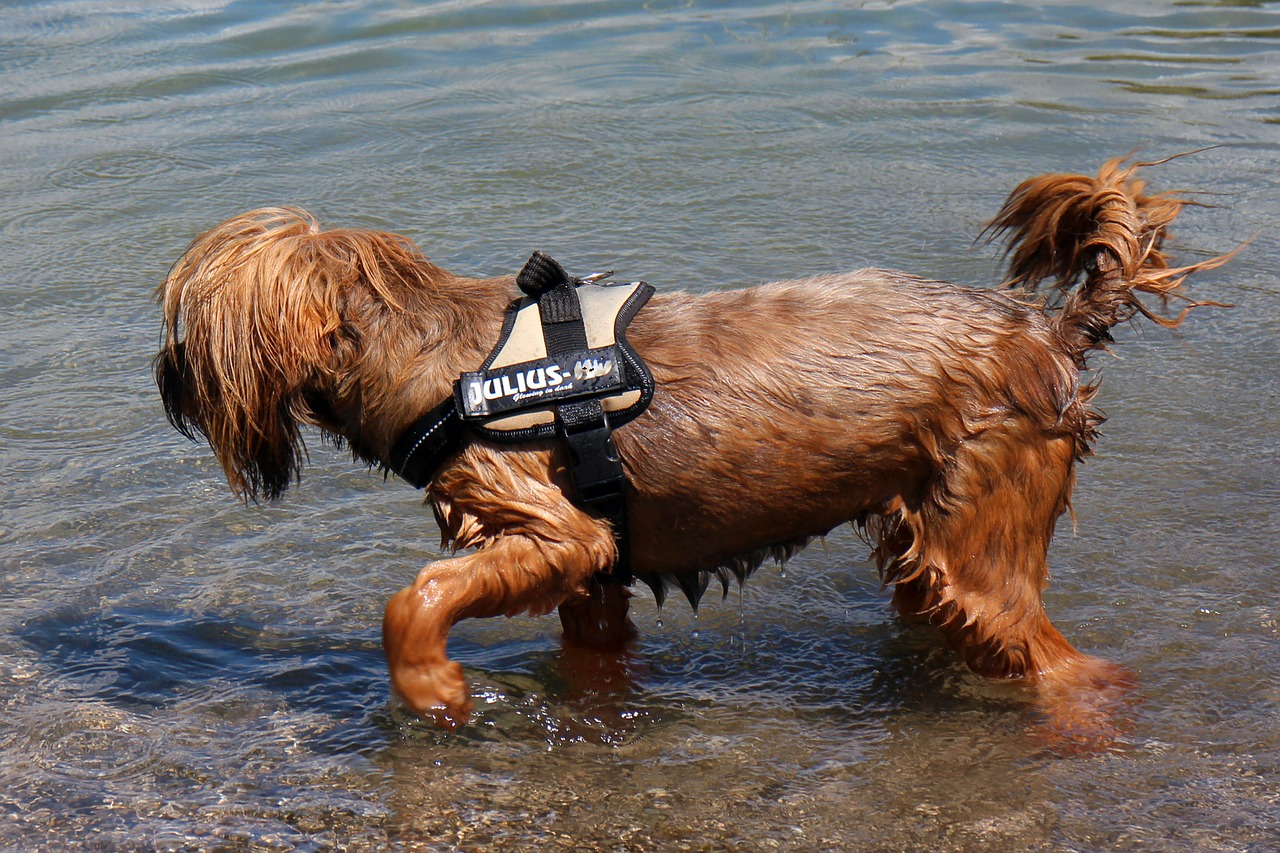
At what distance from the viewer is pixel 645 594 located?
5.09m

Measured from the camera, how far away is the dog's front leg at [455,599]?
142 inches

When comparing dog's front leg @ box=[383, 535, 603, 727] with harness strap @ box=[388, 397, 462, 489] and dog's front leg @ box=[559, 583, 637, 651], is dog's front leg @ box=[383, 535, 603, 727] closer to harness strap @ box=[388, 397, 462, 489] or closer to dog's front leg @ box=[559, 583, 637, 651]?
harness strap @ box=[388, 397, 462, 489]

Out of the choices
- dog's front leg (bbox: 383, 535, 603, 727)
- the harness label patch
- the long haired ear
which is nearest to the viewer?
dog's front leg (bbox: 383, 535, 603, 727)

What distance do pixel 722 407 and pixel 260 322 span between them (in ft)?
4.62

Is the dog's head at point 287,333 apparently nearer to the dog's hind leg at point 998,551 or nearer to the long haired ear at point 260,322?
the long haired ear at point 260,322

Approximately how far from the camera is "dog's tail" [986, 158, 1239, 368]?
4012 millimetres

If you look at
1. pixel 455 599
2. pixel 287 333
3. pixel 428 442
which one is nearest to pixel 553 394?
pixel 428 442

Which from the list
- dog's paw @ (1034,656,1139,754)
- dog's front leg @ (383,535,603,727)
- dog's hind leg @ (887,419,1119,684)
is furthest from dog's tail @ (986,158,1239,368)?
dog's front leg @ (383,535,603,727)

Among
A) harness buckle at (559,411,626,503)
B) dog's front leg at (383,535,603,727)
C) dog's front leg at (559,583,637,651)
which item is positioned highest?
harness buckle at (559,411,626,503)

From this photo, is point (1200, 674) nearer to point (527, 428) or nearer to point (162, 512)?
point (527, 428)

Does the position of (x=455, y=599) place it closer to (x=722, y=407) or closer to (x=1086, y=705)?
(x=722, y=407)

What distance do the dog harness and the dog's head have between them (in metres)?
0.18

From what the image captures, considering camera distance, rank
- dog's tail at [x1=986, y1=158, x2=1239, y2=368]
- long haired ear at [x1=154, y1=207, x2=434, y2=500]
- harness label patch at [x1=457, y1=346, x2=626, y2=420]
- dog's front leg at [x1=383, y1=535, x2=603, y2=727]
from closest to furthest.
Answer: dog's front leg at [x1=383, y1=535, x2=603, y2=727] → harness label patch at [x1=457, y1=346, x2=626, y2=420] → long haired ear at [x1=154, y1=207, x2=434, y2=500] → dog's tail at [x1=986, y1=158, x2=1239, y2=368]

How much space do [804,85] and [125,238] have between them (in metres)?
5.37
